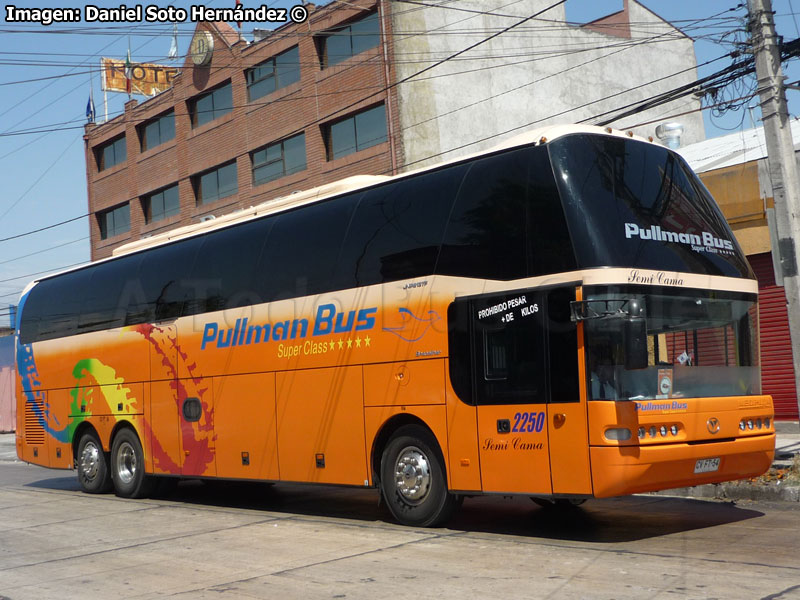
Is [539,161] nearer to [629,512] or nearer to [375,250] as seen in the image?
[375,250]

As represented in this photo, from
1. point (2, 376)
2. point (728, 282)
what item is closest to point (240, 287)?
Answer: point (728, 282)

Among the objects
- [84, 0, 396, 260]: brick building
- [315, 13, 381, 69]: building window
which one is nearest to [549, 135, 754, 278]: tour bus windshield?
[84, 0, 396, 260]: brick building

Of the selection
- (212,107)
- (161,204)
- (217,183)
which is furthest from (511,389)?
(161,204)

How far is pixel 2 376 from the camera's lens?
1578 inches

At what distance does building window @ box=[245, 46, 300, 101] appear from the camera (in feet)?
108

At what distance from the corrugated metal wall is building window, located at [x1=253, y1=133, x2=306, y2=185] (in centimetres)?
1774

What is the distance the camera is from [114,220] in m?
44.5

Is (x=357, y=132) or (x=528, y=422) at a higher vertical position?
(x=357, y=132)

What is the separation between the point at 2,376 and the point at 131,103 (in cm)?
1338

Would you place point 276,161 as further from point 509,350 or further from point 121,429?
point 509,350

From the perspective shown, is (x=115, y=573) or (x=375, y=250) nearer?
(x=115, y=573)

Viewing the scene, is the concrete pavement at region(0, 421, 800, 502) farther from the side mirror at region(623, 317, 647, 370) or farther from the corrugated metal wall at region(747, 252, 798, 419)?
the corrugated metal wall at region(747, 252, 798, 419)

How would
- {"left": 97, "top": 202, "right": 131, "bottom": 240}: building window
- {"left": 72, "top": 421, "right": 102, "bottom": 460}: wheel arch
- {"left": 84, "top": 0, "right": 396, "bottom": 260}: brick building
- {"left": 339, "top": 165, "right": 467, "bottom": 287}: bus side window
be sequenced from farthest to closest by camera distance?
{"left": 97, "top": 202, "right": 131, "bottom": 240}: building window → {"left": 84, "top": 0, "right": 396, "bottom": 260}: brick building → {"left": 72, "top": 421, "right": 102, "bottom": 460}: wheel arch → {"left": 339, "top": 165, "right": 467, "bottom": 287}: bus side window

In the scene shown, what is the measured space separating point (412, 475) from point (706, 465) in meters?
3.14
